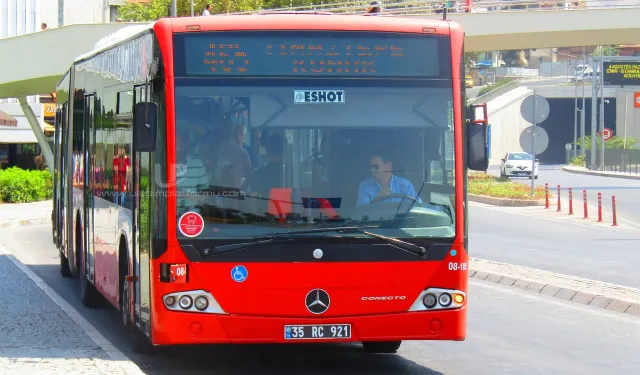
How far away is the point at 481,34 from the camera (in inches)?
1615

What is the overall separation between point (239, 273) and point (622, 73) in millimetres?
98639

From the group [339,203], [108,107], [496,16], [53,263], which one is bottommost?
[53,263]

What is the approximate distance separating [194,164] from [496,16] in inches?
1303

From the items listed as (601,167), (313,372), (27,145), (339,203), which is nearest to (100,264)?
(313,372)

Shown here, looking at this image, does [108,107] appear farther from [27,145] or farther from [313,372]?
[27,145]

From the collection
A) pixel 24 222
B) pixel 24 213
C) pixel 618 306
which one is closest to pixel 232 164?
pixel 618 306

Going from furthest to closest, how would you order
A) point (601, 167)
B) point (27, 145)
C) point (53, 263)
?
point (601, 167) < point (27, 145) < point (53, 263)

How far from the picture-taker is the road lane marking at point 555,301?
41.5 ft

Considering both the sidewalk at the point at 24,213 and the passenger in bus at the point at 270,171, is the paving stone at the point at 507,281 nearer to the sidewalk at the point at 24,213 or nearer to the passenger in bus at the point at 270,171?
the passenger in bus at the point at 270,171

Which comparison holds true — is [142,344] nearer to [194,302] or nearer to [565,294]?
[194,302]

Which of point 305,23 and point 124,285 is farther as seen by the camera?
point 124,285

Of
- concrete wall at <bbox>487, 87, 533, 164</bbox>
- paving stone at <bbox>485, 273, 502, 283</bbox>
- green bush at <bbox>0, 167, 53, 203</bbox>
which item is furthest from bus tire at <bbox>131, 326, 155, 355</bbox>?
concrete wall at <bbox>487, 87, 533, 164</bbox>

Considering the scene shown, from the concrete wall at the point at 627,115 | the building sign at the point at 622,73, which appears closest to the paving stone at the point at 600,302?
the concrete wall at the point at 627,115

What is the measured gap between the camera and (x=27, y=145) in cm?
5806
